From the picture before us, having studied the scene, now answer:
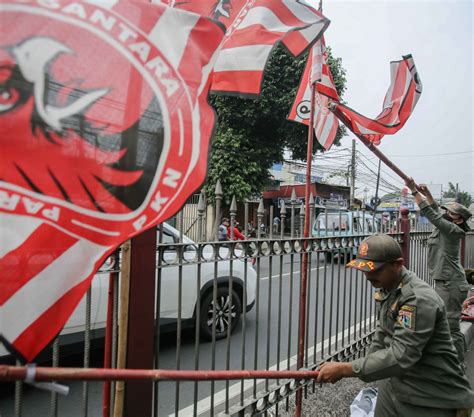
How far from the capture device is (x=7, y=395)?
9.64ft

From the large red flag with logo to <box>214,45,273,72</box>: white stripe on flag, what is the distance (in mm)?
757

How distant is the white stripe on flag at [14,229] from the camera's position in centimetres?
92

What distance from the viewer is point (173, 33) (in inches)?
47.3

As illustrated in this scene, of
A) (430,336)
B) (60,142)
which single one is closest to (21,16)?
(60,142)

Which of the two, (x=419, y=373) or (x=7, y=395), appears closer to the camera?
(x=419, y=373)

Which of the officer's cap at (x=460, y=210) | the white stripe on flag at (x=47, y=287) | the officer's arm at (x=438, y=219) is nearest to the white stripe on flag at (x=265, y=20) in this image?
the white stripe on flag at (x=47, y=287)

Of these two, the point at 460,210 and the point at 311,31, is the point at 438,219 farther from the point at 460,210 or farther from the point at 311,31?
the point at 311,31

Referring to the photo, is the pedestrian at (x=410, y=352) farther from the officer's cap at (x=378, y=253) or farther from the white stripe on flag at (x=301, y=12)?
the white stripe on flag at (x=301, y=12)

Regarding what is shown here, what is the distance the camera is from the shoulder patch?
1754 millimetres

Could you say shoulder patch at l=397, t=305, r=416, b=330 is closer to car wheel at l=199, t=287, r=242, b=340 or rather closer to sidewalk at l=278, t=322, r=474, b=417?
sidewalk at l=278, t=322, r=474, b=417

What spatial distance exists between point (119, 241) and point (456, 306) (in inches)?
164

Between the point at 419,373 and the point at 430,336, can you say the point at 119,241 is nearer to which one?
the point at 430,336

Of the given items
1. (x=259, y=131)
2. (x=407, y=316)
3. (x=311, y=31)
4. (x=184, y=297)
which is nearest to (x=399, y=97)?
(x=311, y=31)

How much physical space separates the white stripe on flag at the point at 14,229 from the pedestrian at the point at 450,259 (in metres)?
3.53
